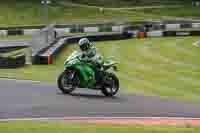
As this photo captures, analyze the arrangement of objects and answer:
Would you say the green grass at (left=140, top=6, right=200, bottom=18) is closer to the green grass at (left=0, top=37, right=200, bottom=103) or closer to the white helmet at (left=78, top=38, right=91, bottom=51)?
the green grass at (left=0, top=37, right=200, bottom=103)

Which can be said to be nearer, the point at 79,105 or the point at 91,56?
the point at 79,105

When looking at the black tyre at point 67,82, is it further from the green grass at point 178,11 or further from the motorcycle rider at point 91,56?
the green grass at point 178,11

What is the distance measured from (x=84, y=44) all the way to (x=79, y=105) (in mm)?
2296

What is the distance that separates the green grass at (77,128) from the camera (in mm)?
9445

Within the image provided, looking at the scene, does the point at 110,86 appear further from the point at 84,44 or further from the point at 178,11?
the point at 178,11

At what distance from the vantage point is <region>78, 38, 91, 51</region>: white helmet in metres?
14.7

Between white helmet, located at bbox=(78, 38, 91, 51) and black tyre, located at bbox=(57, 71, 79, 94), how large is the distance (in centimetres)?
66

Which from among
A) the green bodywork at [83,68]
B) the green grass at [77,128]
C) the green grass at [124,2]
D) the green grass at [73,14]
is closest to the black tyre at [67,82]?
the green bodywork at [83,68]

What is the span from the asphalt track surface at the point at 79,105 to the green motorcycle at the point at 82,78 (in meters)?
0.20

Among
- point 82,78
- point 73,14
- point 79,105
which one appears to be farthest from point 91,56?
point 73,14

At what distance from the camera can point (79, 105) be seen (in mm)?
12906

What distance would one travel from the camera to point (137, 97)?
14617 mm

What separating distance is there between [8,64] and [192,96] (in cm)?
899

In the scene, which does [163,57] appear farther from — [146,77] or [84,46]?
[84,46]
